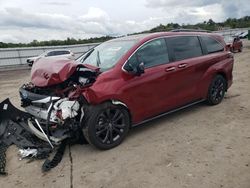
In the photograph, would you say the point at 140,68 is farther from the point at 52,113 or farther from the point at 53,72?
the point at 52,113

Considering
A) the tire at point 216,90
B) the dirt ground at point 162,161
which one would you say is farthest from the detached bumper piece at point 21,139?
the tire at point 216,90

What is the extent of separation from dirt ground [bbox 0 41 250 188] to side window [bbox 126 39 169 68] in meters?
1.24

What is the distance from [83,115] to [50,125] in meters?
0.55

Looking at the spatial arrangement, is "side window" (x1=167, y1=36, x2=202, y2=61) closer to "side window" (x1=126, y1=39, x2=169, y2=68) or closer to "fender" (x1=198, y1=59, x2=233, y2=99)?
"side window" (x1=126, y1=39, x2=169, y2=68)

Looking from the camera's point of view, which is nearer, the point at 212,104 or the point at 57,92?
the point at 57,92

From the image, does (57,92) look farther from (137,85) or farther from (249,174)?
(249,174)

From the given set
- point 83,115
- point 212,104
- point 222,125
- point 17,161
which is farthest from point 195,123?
point 17,161

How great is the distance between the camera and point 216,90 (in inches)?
275

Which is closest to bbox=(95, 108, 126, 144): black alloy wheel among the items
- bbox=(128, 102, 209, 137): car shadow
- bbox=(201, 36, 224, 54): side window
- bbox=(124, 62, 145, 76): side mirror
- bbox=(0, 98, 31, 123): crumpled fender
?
bbox=(128, 102, 209, 137): car shadow

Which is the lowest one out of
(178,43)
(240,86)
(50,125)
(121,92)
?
(240,86)

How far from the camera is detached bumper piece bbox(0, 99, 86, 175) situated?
193 inches

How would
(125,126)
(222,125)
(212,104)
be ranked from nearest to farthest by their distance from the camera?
1. (125,126)
2. (222,125)
3. (212,104)

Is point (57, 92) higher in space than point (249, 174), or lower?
higher

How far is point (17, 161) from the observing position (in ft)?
A: 16.0
